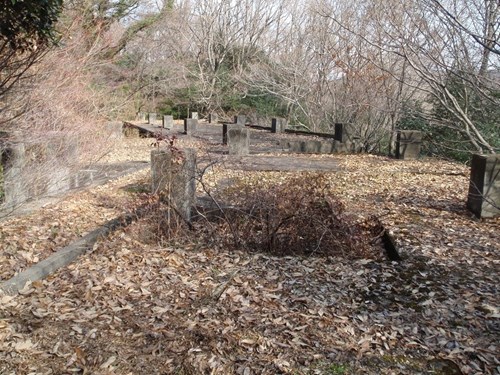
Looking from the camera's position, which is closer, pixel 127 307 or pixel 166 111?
pixel 127 307

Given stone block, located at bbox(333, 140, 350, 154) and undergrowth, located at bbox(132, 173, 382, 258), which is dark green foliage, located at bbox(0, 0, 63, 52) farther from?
stone block, located at bbox(333, 140, 350, 154)

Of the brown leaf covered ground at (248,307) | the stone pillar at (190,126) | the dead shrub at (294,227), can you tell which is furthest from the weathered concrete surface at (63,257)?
the stone pillar at (190,126)

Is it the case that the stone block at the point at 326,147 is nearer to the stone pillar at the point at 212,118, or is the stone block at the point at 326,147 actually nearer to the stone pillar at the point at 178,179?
the stone pillar at the point at 178,179

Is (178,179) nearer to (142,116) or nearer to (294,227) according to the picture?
(294,227)

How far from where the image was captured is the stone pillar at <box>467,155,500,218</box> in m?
5.85

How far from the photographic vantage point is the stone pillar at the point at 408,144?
1172cm

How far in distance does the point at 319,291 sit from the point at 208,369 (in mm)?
1492

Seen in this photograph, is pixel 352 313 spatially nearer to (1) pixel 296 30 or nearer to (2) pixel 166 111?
(1) pixel 296 30

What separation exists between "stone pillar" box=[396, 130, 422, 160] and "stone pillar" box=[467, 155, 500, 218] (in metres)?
5.80

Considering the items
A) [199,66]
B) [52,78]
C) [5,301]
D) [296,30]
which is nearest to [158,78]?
[199,66]

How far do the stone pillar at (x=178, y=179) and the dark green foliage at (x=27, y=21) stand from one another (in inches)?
75.8

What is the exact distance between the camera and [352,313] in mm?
3422

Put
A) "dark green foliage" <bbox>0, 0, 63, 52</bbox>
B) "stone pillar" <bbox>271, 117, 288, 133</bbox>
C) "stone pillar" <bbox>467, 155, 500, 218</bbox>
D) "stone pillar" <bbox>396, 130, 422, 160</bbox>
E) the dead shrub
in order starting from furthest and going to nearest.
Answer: "stone pillar" <bbox>271, 117, 288, 133</bbox> → "stone pillar" <bbox>396, 130, 422, 160</bbox> → "stone pillar" <bbox>467, 155, 500, 218</bbox> → the dead shrub → "dark green foliage" <bbox>0, 0, 63, 52</bbox>

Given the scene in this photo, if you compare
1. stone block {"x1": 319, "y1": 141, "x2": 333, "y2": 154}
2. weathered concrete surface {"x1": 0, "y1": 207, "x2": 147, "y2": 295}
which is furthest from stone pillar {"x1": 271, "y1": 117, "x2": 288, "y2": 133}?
weathered concrete surface {"x1": 0, "y1": 207, "x2": 147, "y2": 295}
